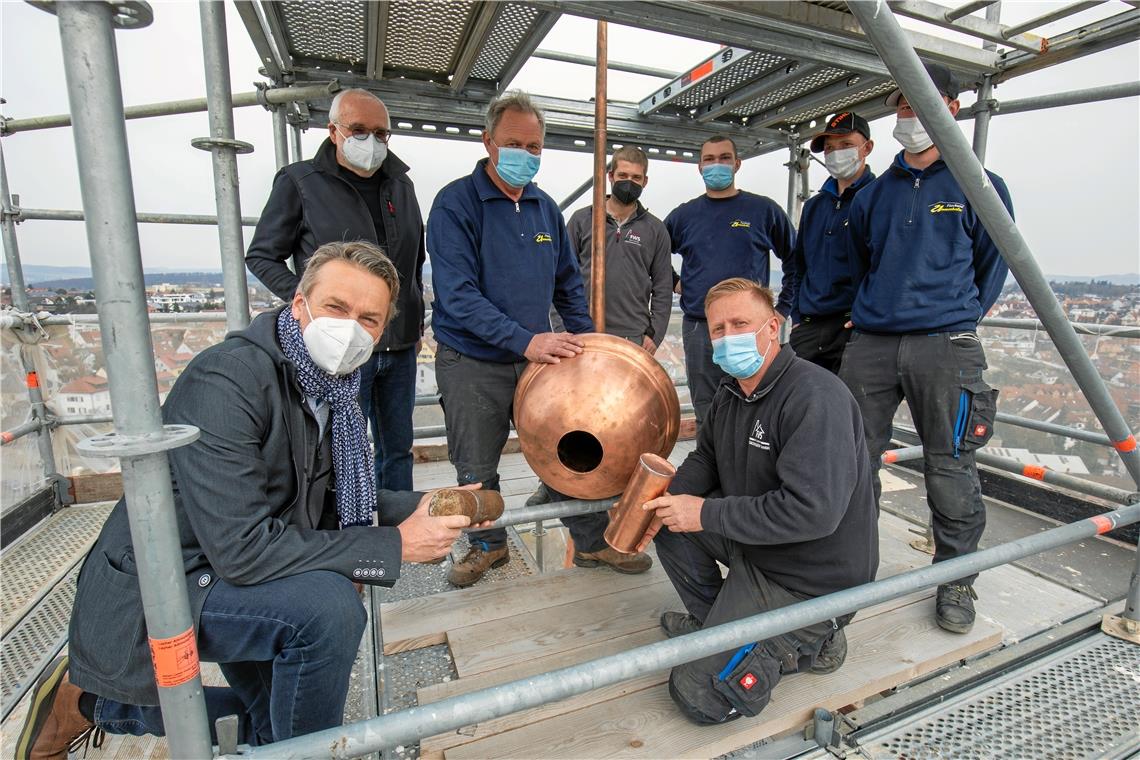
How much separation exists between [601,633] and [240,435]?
157 centimetres

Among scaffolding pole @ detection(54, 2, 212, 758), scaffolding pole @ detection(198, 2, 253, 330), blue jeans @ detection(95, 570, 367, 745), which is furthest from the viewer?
scaffolding pole @ detection(198, 2, 253, 330)

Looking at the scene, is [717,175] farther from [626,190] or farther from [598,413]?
[598,413]

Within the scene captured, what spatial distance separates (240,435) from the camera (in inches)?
56.2

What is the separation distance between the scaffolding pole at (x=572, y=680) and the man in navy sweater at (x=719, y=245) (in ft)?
6.73

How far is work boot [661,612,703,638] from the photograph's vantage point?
2.33m

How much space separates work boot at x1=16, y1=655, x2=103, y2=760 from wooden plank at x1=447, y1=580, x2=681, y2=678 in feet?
3.55

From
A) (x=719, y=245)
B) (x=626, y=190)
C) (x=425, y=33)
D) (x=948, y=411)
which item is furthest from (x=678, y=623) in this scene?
(x=425, y=33)

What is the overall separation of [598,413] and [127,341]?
1207mm

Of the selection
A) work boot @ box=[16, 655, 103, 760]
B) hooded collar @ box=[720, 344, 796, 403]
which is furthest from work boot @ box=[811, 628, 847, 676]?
work boot @ box=[16, 655, 103, 760]

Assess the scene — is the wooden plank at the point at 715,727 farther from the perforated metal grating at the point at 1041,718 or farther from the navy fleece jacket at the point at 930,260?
the navy fleece jacket at the point at 930,260

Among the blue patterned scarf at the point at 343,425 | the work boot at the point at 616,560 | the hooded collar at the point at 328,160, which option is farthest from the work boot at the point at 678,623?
the hooded collar at the point at 328,160

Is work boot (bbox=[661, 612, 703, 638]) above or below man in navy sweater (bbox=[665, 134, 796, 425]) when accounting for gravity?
below

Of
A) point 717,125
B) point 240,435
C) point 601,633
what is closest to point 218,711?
point 240,435

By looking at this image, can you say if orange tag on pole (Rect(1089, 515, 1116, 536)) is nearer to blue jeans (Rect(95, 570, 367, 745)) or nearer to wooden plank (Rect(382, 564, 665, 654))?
wooden plank (Rect(382, 564, 665, 654))
